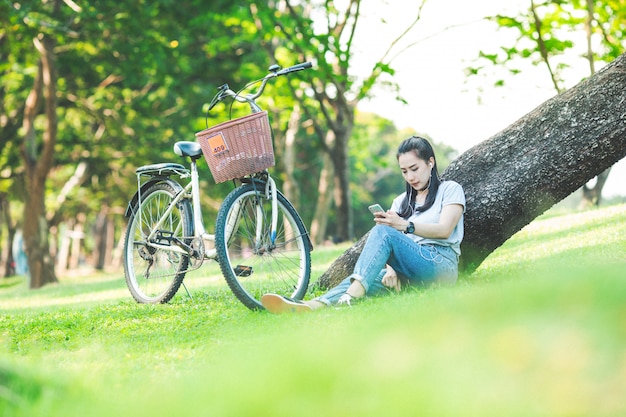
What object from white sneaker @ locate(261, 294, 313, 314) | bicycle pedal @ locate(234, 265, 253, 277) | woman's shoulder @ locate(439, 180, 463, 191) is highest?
woman's shoulder @ locate(439, 180, 463, 191)

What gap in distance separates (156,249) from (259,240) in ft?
4.83

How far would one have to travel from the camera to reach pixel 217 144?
5797 millimetres

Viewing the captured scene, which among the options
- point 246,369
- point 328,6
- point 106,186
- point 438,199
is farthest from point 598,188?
point 106,186

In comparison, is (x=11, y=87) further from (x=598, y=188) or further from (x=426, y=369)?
(x=426, y=369)

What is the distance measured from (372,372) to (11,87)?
2061 cm

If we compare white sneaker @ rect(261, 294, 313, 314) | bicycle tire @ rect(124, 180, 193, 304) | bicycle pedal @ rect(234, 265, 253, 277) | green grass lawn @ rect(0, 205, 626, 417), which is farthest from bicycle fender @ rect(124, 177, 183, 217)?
green grass lawn @ rect(0, 205, 626, 417)

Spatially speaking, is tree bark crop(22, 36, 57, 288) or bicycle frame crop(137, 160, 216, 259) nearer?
bicycle frame crop(137, 160, 216, 259)

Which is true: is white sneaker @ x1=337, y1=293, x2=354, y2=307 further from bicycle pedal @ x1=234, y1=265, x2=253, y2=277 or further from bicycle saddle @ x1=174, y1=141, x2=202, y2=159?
bicycle saddle @ x1=174, y1=141, x2=202, y2=159

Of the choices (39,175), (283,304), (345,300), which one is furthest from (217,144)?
(39,175)

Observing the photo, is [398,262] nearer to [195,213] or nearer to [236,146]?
[236,146]

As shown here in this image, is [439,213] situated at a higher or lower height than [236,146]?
lower

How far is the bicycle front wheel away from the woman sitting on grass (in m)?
0.40

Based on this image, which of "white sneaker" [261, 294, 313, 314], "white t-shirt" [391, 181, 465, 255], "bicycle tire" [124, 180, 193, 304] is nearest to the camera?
"white sneaker" [261, 294, 313, 314]

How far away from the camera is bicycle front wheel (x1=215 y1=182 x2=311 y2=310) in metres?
5.67
